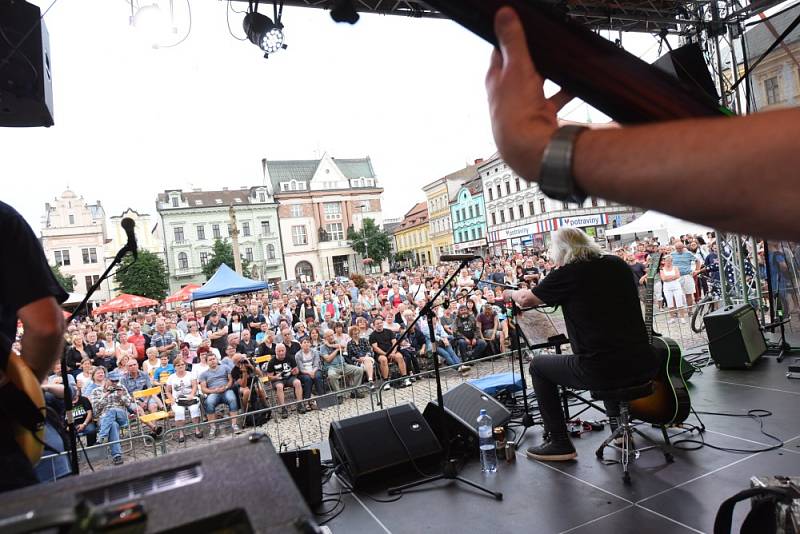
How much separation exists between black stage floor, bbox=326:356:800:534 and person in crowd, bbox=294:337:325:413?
15.1ft

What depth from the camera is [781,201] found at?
18.5 inches

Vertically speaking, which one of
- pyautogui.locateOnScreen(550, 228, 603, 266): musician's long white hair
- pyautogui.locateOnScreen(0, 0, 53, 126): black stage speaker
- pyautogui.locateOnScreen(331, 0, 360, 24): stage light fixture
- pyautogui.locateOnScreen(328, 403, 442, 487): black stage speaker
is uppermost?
pyautogui.locateOnScreen(0, 0, 53, 126): black stage speaker

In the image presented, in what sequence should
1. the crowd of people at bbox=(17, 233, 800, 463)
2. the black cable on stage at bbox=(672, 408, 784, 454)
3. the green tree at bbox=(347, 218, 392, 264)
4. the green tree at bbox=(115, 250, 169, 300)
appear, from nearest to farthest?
1. the black cable on stage at bbox=(672, 408, 784, 454)
2. the crowd of people at bbox=(17, 233, 800, 463)
3. the green tree at bbox=(115, 250, 169, 300)
4. the green tree at bbox=(347, 218, 392, 264)

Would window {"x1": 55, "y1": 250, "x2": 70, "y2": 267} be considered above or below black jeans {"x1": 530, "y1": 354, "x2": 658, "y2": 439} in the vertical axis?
above

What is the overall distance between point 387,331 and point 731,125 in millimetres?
9361

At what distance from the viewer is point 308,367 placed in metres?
8.88

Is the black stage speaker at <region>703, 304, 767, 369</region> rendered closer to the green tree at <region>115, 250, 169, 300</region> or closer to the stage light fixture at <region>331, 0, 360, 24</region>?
the stage light fixture at <region>331, 0, 360, 24</region>

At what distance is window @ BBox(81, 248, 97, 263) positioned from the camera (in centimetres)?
4544

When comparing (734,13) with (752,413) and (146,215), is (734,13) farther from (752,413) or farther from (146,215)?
(146,215)

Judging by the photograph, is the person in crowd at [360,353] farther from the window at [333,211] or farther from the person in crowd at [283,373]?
the window at [333,211]

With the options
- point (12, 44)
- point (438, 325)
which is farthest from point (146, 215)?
point (12, 44)

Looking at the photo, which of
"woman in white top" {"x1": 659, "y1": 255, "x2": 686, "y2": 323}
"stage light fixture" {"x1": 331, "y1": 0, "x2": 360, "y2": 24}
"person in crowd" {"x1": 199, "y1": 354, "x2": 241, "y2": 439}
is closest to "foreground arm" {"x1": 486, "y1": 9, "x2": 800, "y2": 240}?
"stage light fixture" {"x1": 331, "y1": 0, "x2": 360, "y2": 24}

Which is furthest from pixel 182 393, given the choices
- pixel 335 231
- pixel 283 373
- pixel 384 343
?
pixel 335 231

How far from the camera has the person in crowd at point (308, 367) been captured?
28.7 ft
